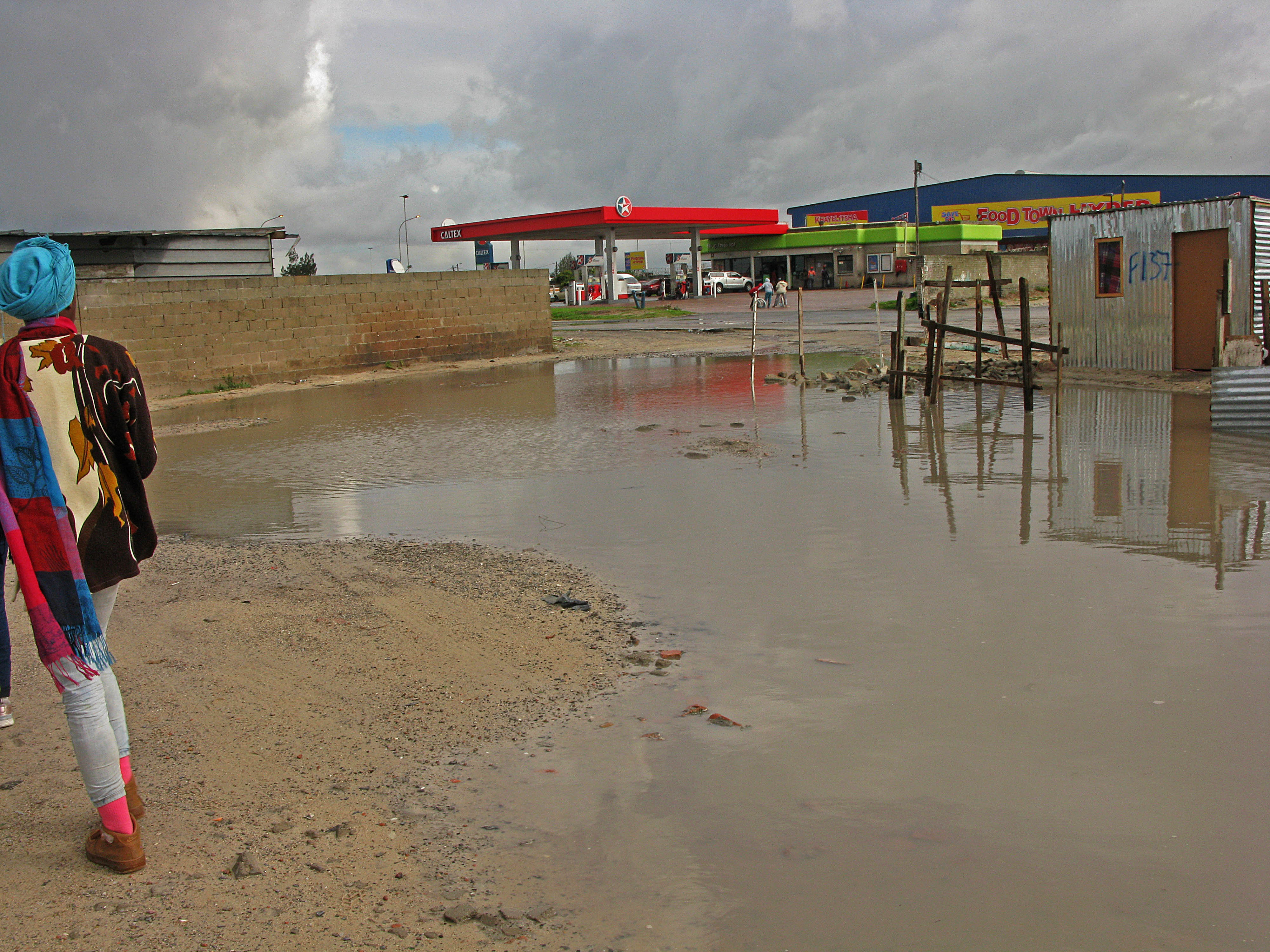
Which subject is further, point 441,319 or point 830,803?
point 441,319

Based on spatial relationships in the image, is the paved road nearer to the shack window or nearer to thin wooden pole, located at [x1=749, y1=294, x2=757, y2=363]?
thin wooden pole, located at [x1=749, y1=294, x2=757, y2=363]

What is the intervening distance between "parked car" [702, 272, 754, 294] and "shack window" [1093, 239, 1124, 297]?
42.8 meters

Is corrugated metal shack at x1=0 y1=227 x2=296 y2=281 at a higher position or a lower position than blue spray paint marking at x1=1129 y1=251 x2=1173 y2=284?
higher

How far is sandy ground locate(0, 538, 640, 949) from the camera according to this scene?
3.22 m

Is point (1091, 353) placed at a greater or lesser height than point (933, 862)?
greater

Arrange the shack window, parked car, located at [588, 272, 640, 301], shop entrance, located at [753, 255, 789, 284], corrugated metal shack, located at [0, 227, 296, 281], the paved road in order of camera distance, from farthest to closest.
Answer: shop entrance, located at [753, 255, 789, 284]
parked car, located at [588, 272, 640, 301]
the paved road
corrugated metal shack, located at [0, 227, 296, 281]
the shack window

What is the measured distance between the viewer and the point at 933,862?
3.59 meters

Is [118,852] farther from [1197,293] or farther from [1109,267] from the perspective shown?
[1109,267]

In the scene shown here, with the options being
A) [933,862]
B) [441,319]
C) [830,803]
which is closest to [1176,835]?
[933,862]

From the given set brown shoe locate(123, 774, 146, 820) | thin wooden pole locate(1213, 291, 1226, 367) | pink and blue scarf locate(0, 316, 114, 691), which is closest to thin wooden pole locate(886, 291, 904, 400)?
thin wooden pole locate(1213, 291, 1226, 367)

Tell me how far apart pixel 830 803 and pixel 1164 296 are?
16.1 m

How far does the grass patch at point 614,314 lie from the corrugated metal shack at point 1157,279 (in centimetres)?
2377

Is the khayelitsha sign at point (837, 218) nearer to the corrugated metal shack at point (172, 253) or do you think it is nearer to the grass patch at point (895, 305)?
the grass patch at point (895, 305)

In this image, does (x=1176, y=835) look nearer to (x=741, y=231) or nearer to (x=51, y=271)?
(x=51, y=271)
